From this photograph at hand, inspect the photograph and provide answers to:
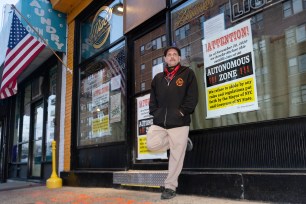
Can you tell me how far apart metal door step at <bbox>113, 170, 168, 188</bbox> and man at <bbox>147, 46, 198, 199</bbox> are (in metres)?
0.67

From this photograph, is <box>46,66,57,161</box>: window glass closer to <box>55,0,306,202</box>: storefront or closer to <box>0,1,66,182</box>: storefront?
<box>0,1,66,182</box>: storefront

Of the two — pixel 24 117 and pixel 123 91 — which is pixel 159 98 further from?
pixel 24 117

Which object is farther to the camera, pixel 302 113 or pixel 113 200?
pixel 113 200

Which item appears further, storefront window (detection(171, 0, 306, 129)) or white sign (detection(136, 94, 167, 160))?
white sign (detection(136, 94, 167, 160))

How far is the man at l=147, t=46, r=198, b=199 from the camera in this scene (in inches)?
155

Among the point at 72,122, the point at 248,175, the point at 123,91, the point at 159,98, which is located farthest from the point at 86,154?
the point at 248,175

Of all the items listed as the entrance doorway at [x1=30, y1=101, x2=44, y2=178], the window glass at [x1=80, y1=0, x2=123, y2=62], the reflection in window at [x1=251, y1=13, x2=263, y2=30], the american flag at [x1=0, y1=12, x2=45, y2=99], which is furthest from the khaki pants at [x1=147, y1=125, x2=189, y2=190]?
the entrance doorway at [x1=30, y1=101, x2=44, y2=178]

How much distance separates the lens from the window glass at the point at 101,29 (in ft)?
22.4

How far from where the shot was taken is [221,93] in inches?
165

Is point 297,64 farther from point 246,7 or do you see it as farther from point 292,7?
point 246,7

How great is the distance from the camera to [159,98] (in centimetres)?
416

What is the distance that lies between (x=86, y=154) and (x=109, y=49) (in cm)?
228

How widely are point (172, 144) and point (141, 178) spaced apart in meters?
1.24

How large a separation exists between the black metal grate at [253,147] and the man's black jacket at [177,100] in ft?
1.64
